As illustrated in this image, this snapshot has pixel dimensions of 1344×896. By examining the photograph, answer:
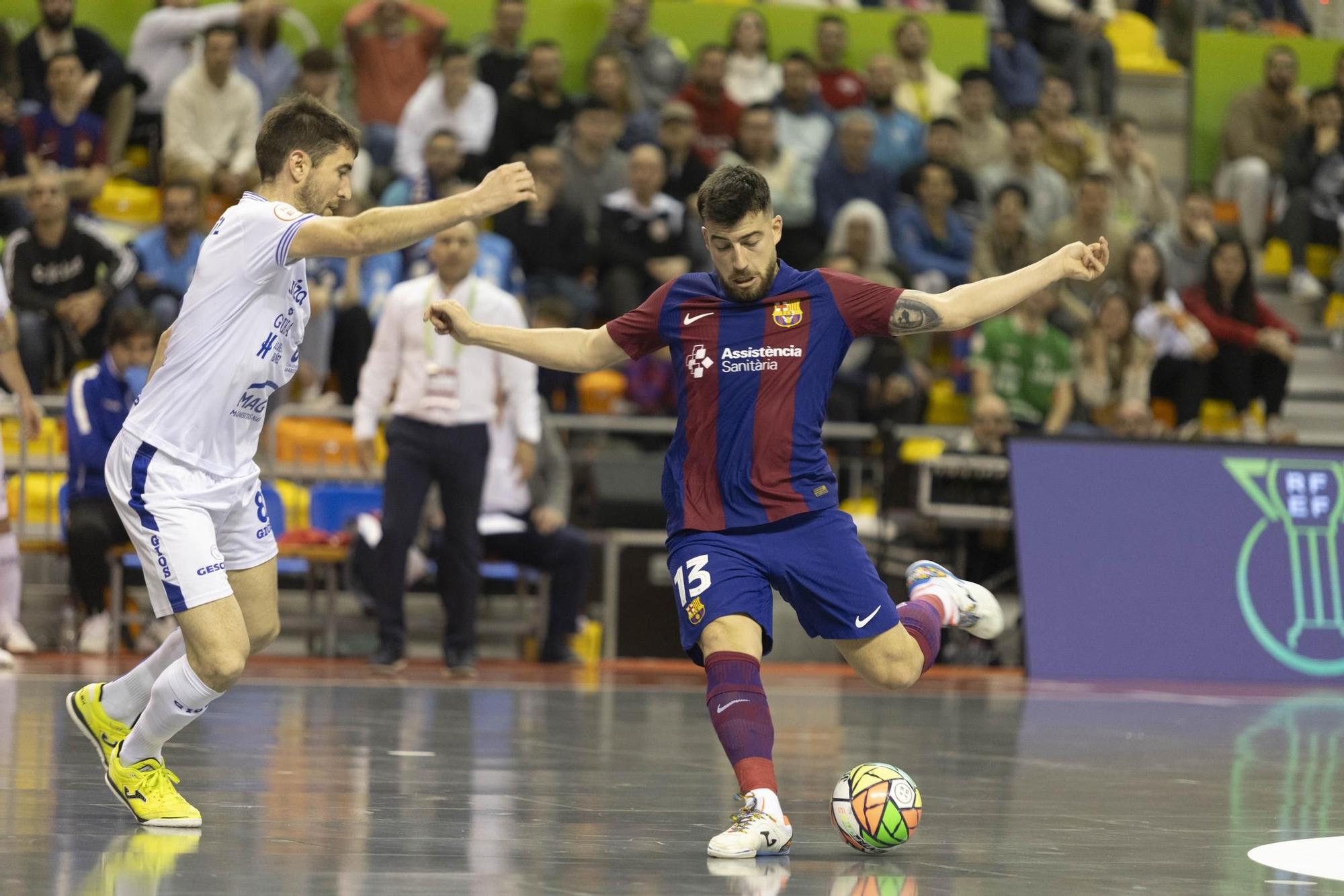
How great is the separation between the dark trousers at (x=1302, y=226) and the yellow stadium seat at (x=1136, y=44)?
2.81 meters

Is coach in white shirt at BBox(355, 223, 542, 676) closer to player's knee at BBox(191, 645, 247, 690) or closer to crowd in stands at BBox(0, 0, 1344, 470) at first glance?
crowd in stands at BBox(0, 0, 1344, 470)

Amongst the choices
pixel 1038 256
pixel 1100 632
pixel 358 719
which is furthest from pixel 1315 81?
pixel 358 719

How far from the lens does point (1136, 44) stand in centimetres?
2138

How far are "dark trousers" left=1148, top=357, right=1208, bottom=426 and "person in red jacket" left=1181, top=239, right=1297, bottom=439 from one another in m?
0.28

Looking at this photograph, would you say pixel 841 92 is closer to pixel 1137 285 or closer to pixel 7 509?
pixel 1137 285

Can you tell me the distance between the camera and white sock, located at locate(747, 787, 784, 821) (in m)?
5.60

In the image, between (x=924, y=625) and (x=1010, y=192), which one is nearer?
(x=924, y=625)

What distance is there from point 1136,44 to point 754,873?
17.8 meters

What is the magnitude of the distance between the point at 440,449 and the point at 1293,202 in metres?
10.6

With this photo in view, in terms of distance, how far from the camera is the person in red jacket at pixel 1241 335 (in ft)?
53.6

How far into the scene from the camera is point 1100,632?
12844mm

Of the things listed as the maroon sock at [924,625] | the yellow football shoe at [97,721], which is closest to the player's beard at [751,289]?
the maroon sock at [924,625]

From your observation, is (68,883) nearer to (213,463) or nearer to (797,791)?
(213,463)

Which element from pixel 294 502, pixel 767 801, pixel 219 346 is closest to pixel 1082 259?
pixel 767 801
